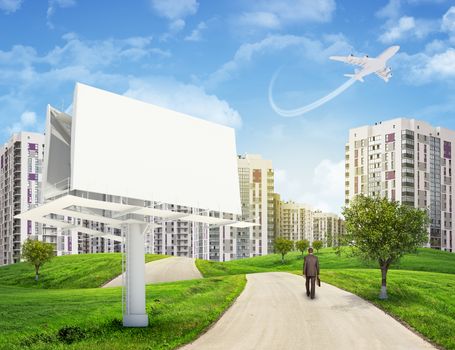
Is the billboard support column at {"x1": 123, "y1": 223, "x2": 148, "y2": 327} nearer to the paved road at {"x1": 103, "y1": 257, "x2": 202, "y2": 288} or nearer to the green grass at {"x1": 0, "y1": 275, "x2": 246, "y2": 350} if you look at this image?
the green grass at {"x1": 0, "y1": 275, "x2": 246, "y2": 350}

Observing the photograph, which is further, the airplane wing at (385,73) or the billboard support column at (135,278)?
the airplane wing at (385,73)

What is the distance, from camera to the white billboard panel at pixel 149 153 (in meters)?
25.7

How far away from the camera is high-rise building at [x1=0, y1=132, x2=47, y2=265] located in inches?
5704

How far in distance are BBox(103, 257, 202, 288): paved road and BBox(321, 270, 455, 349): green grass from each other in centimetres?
2026

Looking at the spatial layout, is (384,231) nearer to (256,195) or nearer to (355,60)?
(355,60)

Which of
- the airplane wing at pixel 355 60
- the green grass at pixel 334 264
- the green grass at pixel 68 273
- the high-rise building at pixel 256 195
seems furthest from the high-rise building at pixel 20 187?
the airplane wing at pixel 355 60

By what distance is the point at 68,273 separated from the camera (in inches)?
3031

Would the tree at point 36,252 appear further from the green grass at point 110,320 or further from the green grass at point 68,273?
the green grass at point 110,320

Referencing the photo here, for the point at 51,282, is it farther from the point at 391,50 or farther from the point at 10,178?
the point at 10,178

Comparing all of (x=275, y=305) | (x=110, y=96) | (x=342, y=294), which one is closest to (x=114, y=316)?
(x=275, y=305)

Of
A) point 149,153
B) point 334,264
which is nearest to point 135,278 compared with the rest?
point 149,153

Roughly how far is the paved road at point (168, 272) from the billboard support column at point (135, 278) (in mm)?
38174

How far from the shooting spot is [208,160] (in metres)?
30.5

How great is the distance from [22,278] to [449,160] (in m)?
111
